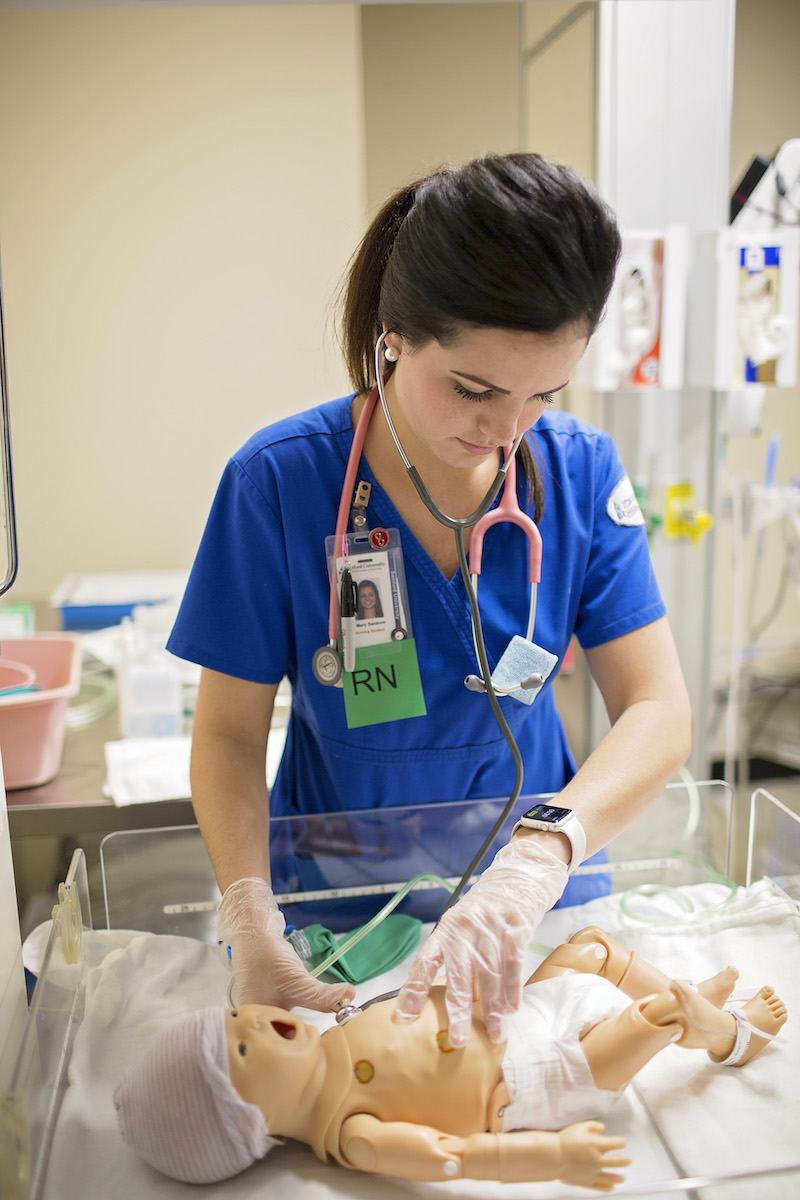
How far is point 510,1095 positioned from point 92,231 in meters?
2.70

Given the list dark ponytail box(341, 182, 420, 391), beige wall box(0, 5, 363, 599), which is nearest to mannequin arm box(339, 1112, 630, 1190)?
dark ponytail box(341, 182, 420, 391)

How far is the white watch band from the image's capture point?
3.32ft

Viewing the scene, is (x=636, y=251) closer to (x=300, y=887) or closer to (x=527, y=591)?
(x=527, y=591)

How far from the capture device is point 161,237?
2811 millimetres

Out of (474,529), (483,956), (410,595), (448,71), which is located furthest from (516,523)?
(448,71)

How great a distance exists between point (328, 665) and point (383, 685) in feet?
0.25

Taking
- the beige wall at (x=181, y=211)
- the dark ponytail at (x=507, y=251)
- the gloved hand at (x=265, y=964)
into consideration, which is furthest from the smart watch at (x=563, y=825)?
the beige wall at (x=181, y=211)

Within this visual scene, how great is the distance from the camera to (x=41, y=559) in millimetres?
3070

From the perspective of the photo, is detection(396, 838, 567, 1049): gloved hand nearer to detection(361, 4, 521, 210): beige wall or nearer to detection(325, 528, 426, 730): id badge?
detection(325, 528, 426, 730): id badge

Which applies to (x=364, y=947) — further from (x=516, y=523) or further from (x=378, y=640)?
(x=516, y=523)

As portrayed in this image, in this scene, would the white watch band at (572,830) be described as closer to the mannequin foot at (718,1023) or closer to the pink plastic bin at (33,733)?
the mannequin foot at (718,1023)

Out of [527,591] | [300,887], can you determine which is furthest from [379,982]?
[527,591]

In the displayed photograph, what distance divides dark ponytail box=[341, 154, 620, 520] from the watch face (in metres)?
0.52

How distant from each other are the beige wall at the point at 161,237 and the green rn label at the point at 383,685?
5.92ft
